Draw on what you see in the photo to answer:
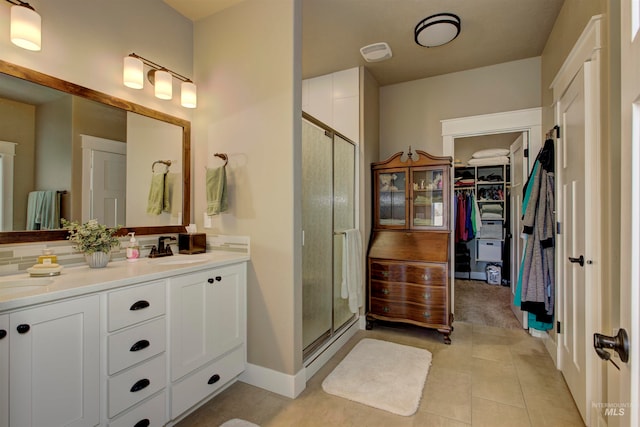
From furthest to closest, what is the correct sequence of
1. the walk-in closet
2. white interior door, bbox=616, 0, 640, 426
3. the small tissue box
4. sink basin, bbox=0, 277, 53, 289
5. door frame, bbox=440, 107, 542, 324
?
1. the walk-in closet
2. door frame, bbox=440, 107, 542, 324
3. the small tissue box
4. sink basin, bbox=0, 277, 53, 289
5. white interior door, bbox=616, 0, 640, 426

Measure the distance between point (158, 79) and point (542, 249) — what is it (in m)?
3.30

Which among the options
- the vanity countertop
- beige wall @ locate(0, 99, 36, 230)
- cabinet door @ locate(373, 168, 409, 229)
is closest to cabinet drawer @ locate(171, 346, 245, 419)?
the vanity countertop

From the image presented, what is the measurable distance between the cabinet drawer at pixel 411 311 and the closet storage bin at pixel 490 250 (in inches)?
128

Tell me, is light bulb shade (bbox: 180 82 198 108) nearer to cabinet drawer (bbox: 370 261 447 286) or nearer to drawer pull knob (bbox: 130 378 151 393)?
drawer pull knob (bbox: 130 378 151 393)

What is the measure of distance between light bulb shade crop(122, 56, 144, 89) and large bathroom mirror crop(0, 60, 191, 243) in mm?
137

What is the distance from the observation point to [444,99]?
354cm

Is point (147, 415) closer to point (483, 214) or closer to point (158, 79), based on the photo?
point (158, 79)

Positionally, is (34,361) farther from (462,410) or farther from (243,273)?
(462,410)

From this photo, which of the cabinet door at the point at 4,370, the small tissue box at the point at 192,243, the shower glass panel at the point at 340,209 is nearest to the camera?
the cabinet door at the point at 4,370

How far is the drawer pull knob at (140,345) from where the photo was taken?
1449mm

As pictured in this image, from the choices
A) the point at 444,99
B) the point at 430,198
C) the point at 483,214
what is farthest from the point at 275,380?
the point at 483,214

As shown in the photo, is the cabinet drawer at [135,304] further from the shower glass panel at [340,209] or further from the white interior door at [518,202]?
the white interior door at [518,202]

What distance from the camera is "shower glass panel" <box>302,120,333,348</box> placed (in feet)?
7.77

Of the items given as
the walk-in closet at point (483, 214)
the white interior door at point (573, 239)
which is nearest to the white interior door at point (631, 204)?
the white interior door at point (573, 239)
